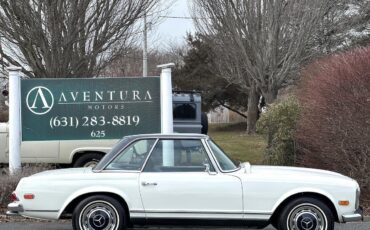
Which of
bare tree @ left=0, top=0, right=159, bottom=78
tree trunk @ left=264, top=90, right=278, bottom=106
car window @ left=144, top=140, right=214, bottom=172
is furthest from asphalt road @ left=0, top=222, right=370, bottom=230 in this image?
tree trunk @ left=264, top=90, right=278, bottom=106

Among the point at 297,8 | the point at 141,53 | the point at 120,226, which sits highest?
the point at 297,8

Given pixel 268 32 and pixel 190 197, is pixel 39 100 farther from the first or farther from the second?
pixel 268 32

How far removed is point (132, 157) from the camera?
714cm

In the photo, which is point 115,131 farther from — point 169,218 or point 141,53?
point 141,53

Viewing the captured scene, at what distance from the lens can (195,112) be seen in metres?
15.7

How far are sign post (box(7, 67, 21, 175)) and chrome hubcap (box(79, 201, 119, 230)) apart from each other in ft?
13.5

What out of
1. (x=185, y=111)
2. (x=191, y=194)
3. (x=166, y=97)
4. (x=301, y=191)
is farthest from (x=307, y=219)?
(x=185, y=111)

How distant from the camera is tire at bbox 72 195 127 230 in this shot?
22.5 feet

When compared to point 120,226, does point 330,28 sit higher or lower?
higher

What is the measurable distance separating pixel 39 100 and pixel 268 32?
15.1 m

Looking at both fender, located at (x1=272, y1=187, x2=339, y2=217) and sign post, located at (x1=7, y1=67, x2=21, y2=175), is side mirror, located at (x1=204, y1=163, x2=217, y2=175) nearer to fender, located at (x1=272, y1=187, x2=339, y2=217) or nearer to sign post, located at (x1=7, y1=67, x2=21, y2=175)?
fender, located at (x1=272, y1=187, x2=339, y2=217)

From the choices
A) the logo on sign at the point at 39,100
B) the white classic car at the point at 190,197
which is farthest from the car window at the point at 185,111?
the white classic car at the point at 190,197

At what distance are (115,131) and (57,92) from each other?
1.42m

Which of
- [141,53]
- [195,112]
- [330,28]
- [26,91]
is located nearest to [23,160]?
[26,91]
